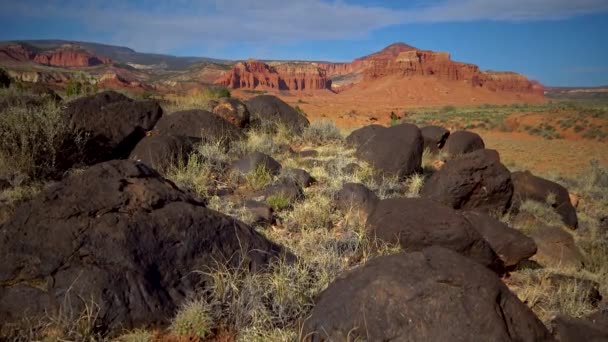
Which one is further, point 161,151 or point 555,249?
point 161,151

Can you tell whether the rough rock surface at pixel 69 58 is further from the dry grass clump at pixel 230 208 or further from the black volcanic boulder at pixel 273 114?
the dry grass clump at pixel 230 208

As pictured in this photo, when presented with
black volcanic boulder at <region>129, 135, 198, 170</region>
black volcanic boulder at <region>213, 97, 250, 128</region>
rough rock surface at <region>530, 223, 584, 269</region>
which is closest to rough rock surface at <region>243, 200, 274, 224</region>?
black volcanic boulder at <region>129, 135, 198, 170</region>

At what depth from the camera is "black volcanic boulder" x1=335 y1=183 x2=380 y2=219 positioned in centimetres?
510

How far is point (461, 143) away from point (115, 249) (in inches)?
366

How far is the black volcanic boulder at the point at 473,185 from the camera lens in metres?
6.11

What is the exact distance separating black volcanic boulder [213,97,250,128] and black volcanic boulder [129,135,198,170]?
8.42 ft

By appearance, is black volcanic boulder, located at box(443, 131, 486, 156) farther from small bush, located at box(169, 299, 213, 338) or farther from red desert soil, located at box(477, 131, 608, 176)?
small bush, located at box(169, 299, 213, 338)

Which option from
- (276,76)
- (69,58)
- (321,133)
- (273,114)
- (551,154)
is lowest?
(551,154)

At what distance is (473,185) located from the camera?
6191 mm

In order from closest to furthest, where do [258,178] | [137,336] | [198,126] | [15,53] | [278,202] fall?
[137,336], [278,202], [258,178], [198,126], [15,53]

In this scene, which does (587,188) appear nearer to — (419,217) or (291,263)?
(419,217)

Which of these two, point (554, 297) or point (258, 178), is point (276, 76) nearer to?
point (258, 178)

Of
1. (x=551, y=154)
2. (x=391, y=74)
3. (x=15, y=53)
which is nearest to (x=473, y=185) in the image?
(x=551, y=154)

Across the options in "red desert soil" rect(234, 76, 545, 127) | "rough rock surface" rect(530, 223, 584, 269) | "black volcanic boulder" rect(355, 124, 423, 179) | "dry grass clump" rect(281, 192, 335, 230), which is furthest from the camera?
"red desert soil" rect(234, 76, 545, 127)
